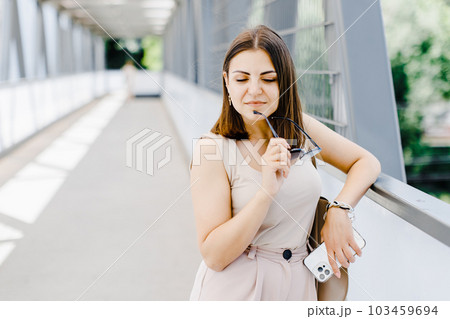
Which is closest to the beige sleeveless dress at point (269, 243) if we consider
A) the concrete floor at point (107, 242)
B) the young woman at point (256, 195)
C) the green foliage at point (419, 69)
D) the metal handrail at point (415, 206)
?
the young woman at point (256, 195)

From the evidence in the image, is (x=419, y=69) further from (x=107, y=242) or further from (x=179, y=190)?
(x=107, y=242)

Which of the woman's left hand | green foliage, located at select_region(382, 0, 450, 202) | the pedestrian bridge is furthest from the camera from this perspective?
green foliage, located at select_region(382, 0, 450, 202)

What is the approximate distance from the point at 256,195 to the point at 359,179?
0.78ft

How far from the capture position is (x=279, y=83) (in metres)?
0.70

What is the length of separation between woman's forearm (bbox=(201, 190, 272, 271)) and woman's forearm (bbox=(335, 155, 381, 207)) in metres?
0.18

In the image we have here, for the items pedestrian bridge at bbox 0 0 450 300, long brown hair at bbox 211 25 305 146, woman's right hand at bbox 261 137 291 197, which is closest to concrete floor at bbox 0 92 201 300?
pedestrian bridge at bbox 0 0 450 300

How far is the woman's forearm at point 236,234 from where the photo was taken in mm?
658

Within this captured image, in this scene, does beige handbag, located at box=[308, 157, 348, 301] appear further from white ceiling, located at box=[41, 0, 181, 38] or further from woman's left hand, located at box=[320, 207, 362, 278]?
white ceiling, located at box=[41, 0, 181, 38]

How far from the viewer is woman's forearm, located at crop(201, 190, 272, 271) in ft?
2.16

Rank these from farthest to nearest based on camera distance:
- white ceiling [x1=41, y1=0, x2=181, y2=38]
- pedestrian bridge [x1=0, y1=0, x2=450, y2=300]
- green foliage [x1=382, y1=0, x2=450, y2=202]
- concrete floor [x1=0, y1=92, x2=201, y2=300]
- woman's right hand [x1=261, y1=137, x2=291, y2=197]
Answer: green foliage [x1=382, y1=0, x2=450, y2=202]
white ceiling [x1=41, y1=0, x2=181, y2=38]
concrete floor [x1=0, y1=92, x2=201, y2=300]
pedestrian bridge [x1=0, y1=0, x2=450, y2=300]
woman's right hand [x1=261, y1=137, x2=291, y2=197]

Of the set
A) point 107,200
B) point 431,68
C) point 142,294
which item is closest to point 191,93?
point 107,200

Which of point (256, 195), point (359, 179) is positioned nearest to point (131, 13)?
point (359, 179)

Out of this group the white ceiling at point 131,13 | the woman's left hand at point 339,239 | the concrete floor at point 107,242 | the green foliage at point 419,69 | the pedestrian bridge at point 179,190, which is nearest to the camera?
the woman's left hand at point 339,239

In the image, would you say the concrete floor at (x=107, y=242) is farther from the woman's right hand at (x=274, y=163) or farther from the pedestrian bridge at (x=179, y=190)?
the woman's right hand at (x=274, y=163)
